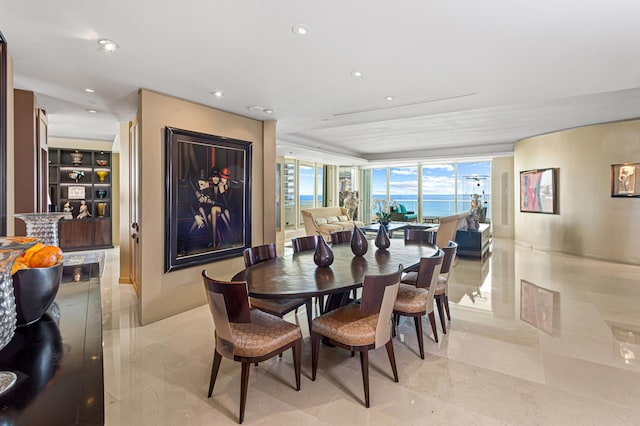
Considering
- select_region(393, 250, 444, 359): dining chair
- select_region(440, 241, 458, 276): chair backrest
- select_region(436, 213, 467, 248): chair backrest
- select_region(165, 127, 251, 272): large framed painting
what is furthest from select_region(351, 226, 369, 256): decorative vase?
select_region(436, 213, 467, 248): chair backrest

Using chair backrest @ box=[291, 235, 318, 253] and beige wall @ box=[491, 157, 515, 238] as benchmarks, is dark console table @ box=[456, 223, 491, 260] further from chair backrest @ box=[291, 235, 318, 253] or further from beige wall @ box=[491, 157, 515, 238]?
chair backrest @ box=[291, 235, 318, 253]

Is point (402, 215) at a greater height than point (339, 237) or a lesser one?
greater

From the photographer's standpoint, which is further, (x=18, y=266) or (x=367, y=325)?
(x=367, y=325)

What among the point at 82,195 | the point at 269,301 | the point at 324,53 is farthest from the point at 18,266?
the point at 82,195

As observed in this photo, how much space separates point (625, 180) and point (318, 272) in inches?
266

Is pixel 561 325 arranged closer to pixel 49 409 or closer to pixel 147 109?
pixel 49 409

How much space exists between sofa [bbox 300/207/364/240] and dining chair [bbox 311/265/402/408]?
5.25 meters

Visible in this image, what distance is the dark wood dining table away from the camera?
6.86 feet

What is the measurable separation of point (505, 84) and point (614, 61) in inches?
32.1

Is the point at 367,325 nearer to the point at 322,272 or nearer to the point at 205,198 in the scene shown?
the point at 322,272

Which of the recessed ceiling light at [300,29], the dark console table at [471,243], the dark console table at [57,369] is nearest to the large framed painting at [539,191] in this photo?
the dark console table at [471,243]

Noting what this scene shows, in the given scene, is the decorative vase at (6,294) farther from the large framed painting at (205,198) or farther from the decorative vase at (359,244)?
the large framed painting at (205,198)

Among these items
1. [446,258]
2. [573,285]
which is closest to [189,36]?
[446,258]

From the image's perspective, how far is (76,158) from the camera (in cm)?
760
